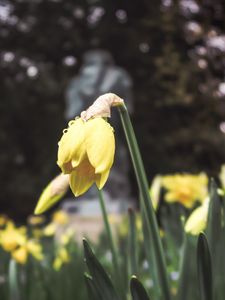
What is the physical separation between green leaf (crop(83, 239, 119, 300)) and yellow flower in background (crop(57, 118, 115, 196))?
0.09 metres

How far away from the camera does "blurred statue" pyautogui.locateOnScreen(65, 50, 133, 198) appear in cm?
541

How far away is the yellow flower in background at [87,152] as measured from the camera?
18.2 inches

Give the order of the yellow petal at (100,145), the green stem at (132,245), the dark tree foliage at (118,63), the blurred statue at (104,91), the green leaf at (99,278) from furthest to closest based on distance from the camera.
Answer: the dark tree foliage at (118,63) < the blurred statue at (104,91) < the green stem at (132,245) < the green leaf at (99,278) < the yellow petal at (100,145)

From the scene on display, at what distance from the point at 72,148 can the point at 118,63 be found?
8.84m

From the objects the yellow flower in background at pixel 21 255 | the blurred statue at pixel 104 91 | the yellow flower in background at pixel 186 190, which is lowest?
the yellow flower in background at pixel 21 255

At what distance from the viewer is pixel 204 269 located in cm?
57

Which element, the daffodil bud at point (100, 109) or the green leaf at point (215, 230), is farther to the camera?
the green leaf at point (215, 230)

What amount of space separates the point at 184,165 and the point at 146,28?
230cm

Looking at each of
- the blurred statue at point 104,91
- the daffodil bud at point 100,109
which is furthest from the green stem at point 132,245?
the blurred statue at point 104,91

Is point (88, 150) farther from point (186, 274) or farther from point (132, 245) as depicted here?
point (132, 245)

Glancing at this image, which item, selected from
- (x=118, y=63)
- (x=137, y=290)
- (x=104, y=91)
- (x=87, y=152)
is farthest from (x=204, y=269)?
(x=118, y=63)

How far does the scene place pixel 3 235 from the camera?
4.74 ft

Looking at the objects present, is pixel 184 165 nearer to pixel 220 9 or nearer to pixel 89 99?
pixel 220 9

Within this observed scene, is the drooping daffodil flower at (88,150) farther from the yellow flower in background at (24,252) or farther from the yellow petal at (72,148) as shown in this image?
the yellow flower in background at (24,252)
